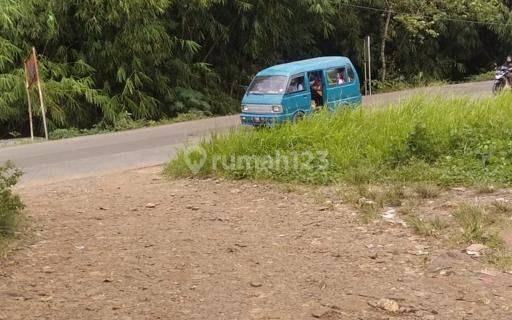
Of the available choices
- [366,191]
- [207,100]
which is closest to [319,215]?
[366,191]

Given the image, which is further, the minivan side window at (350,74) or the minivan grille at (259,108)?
the minivan side window at (350,74)

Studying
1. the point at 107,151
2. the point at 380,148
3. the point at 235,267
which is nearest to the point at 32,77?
the point at 107,151

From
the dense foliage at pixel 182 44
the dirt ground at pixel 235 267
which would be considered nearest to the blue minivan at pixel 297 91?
the dirt ground at pixel 235 267

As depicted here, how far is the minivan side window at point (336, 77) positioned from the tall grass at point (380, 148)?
3.41m

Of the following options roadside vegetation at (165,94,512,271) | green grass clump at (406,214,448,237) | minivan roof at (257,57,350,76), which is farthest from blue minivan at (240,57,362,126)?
green grass clump at (406,214,448,237)

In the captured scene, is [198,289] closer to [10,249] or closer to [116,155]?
[10,249]

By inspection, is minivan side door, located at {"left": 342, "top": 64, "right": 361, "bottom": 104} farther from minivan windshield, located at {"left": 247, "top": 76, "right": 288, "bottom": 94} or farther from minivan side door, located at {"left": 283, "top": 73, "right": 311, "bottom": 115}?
minivan windshield, located at {"left": 247, "top": 76, "right": 288, "bottom": 94}

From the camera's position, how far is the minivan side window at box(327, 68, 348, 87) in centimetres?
1239

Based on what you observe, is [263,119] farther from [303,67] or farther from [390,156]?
[390,156]

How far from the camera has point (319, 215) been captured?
6.16 m

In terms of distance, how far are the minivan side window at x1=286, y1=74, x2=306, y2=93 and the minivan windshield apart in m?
0.12

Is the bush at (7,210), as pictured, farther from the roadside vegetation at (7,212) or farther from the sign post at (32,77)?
the sign post at (32,77)

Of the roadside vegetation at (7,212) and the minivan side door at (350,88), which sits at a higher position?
the minivan side door at (350,88)

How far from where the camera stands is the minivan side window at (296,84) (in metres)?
11.7
